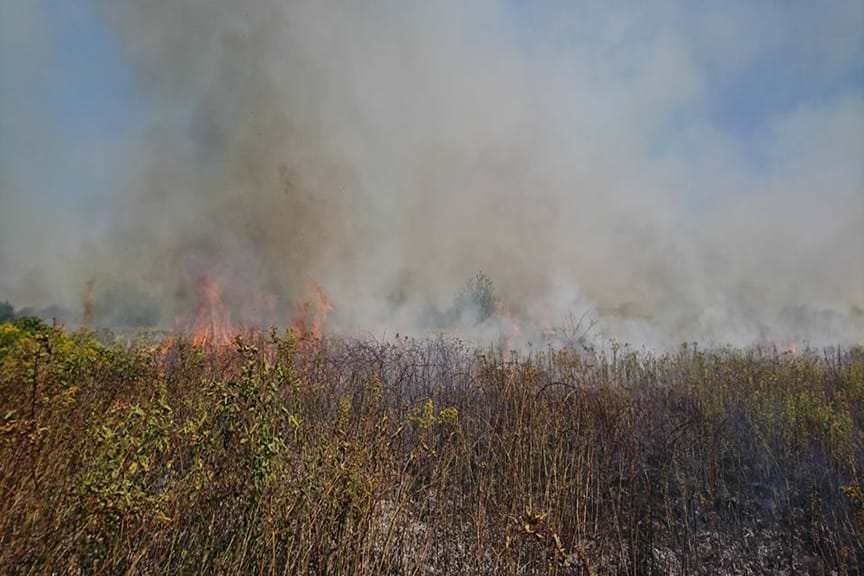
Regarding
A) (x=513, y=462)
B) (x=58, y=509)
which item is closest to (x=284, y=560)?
(x=58, y=509)

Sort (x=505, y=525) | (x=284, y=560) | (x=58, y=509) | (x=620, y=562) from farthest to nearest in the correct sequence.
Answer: (x=620, y=562) < (x=505, y=525) < (x=284, y=560) < (x=58, y=509)

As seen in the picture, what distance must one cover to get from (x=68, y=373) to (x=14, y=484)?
207 centimetres

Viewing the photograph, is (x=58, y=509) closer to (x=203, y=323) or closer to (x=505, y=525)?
(x=505, y=525)

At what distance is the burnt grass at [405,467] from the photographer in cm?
291

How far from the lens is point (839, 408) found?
296 inches

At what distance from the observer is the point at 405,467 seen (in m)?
3.67

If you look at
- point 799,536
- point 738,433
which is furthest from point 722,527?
point 738,433

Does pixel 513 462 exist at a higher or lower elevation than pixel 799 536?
higher

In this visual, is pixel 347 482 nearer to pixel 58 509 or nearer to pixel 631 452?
pixel 58 509

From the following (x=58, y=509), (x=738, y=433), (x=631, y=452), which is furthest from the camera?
(x=738, y=433)

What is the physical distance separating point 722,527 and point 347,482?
476 centimetres

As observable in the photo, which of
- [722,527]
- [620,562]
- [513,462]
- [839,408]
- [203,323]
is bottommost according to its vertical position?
[620,562]

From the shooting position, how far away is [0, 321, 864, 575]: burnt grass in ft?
9.55

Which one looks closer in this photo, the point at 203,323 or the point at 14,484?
the point at 14,484
